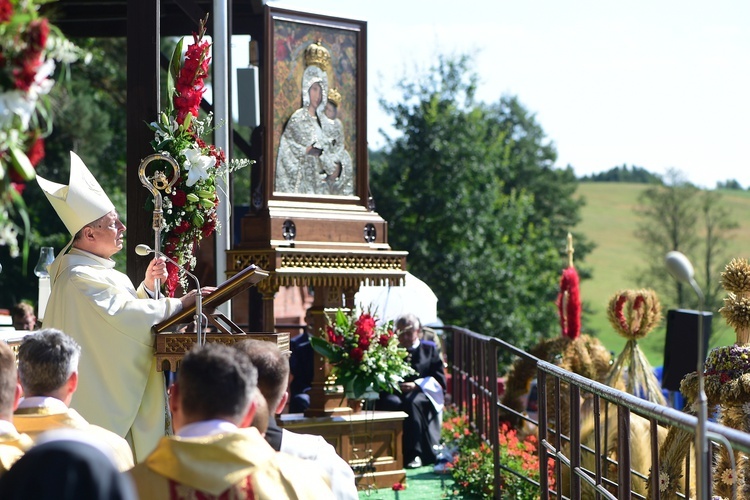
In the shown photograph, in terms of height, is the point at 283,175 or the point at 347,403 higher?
the point at 283,175

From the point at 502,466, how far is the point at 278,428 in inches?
195

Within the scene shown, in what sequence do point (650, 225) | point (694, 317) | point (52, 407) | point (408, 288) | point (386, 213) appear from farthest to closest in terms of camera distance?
point (650, 225)
point (386, 213)
point (408, 288)
point (694, 317)
point (52, 407)

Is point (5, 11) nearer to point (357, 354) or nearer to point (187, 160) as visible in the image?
point (187, 160)

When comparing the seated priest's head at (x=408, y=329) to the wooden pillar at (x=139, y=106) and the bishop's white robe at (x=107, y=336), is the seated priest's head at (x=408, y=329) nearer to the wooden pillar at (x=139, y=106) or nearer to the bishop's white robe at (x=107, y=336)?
the wooden pillar at (x=139, y=106)

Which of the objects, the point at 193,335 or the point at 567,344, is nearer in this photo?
the point at 193,335

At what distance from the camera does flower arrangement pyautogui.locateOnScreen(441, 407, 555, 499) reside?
8820 mm

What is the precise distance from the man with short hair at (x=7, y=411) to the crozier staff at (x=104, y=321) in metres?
2.92

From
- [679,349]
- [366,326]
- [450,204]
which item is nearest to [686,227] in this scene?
[450,204]

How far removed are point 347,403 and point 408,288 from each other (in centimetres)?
464

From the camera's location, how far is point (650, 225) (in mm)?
59594

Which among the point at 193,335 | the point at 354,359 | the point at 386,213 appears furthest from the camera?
the point at 386,213

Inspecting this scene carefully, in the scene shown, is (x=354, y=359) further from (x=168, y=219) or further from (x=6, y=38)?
(x=6, y=38)

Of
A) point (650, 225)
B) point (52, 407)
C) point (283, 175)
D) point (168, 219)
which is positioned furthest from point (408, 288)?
point (650, 225)

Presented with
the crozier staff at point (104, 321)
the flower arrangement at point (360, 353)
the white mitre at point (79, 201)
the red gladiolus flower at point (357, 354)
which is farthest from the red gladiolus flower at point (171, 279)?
the red gladiolus flower at point (357, 354)
